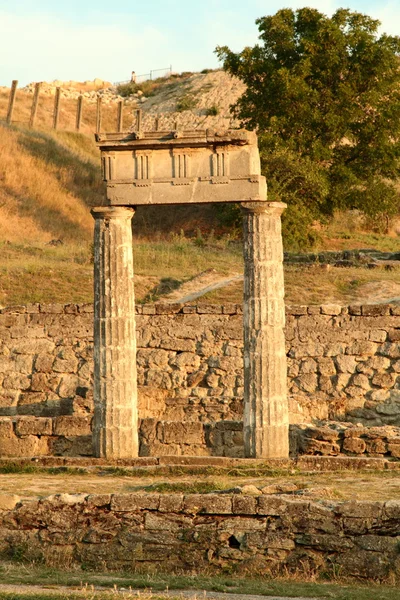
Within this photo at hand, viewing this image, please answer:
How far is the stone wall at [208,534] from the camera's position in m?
12.4

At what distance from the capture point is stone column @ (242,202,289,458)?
18531mm

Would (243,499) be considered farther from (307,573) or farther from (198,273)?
(198,273)

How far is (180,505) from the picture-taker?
515 inches

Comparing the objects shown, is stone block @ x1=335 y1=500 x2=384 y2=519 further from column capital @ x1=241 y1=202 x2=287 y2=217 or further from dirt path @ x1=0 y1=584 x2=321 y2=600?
column capital @ x1=241 y1=202 x2=287 y2=217

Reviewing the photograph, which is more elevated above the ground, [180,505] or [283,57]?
[283,57]

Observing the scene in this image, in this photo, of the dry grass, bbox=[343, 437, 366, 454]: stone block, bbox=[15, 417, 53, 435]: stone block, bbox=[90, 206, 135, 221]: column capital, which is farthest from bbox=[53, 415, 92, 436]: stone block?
bbox=[343, 437, 366, 454]: stone block

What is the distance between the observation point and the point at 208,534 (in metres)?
12.9

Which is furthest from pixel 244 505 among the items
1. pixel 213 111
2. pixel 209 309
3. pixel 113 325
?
pixel 213 111

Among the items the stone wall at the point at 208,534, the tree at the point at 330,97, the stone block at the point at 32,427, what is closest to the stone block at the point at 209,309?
the stone block at the point at 32,427

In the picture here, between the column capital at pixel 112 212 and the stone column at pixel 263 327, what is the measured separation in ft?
5.73

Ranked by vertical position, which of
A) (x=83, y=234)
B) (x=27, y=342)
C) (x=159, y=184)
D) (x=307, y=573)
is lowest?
(x=307, y=573)

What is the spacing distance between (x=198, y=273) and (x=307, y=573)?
18.0m

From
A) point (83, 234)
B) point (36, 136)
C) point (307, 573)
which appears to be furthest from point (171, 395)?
point (36, 136)

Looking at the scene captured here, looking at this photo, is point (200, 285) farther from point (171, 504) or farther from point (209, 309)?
point (171, 504)
